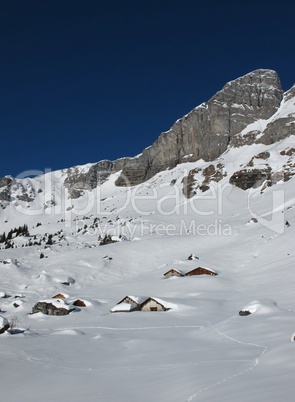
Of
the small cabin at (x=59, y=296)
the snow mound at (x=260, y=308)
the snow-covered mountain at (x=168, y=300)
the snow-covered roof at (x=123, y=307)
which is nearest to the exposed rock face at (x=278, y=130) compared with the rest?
the snow-covered mountain at (x=168, y=300)

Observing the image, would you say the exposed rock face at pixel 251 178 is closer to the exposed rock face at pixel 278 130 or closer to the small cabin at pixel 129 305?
the exposed rock face at pixel 278 130

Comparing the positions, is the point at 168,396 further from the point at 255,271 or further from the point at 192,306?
the point at 255,271

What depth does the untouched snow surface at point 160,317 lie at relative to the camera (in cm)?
1122

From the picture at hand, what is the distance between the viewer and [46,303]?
41.5 metres

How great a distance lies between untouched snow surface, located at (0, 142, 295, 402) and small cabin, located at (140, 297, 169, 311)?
140cm

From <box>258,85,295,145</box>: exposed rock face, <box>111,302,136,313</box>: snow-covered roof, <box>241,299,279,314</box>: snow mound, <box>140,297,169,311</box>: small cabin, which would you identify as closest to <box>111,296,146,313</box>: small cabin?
<box>111,302,136,313</box>: snow-covered roof

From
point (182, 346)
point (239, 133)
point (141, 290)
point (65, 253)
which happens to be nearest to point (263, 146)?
point (239, 133)

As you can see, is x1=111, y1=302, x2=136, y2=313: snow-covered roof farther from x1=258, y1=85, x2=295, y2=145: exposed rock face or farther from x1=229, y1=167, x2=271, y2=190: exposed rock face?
x1=258, y1=85, x2=295, y2=145: exposed rock face

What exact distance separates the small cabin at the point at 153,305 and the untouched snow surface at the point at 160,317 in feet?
4.60

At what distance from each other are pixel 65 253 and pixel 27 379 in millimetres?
58849

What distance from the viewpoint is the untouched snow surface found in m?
11.2

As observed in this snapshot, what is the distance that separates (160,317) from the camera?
33.3m

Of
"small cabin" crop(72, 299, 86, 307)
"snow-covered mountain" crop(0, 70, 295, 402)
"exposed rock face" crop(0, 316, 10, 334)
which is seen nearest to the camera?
"snow-covered mountain" crop(0, 70, 295, 402)

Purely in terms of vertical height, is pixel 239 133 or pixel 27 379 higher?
pixel 239 133
